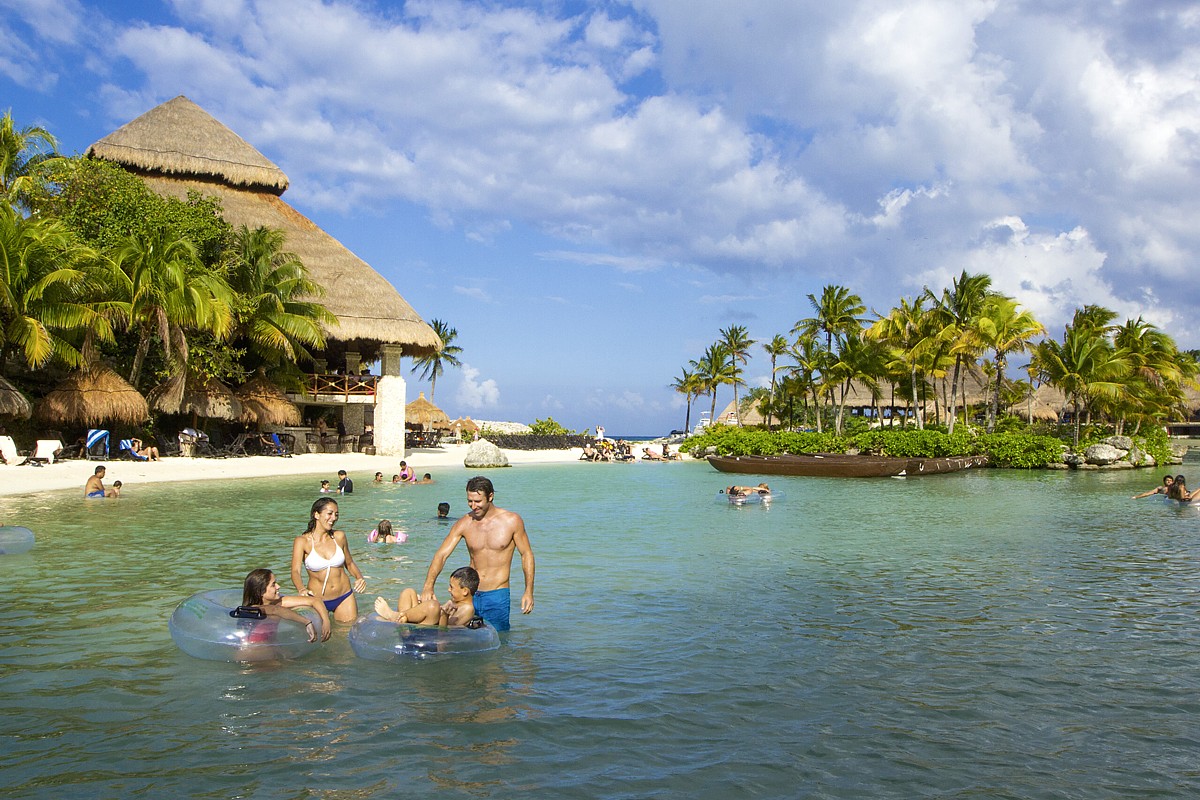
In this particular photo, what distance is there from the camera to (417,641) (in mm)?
6234

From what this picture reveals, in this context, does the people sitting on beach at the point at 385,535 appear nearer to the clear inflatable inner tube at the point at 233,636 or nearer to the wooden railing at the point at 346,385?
the clear inflatable inner tube at the point at 233,636

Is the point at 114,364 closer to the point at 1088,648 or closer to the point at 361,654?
A: the point at 361,654

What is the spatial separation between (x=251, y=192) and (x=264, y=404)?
11527 mm

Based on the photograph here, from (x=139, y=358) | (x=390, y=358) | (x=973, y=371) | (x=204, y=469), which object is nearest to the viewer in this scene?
(x=204, y=469)

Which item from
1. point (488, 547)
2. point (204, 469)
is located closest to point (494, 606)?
point (488, 547)

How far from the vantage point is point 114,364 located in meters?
26.3

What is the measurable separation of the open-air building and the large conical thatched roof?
0.04 m

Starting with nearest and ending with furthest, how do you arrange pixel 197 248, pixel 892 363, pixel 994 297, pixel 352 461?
pixel 197 248 < pixel 352 461 < pixel 994 297 < pixel 892 363

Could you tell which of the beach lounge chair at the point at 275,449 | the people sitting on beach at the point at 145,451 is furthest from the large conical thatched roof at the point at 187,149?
the people sitting on beach at the point at 145,451

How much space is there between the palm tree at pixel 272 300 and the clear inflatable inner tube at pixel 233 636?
74.5 feet

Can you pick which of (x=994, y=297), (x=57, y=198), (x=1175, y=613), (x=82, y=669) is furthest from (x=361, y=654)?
(x=994, y=297)

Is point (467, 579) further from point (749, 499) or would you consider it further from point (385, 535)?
point (749, 499)

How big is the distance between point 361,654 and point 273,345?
2404 cm

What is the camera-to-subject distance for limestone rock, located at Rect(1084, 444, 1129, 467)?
33.4 meters
